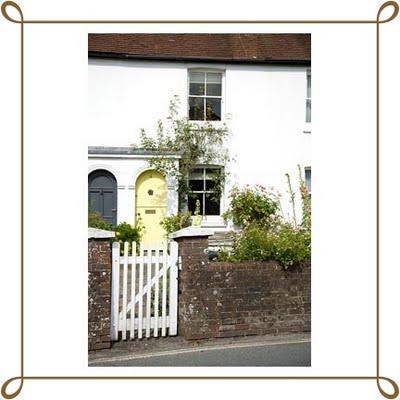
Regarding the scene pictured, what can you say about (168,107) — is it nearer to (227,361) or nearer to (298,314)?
(298,314)

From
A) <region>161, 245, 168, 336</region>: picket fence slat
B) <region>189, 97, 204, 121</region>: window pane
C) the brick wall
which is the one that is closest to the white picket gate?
<region>161, 245, 168, 336</region>: picket fence slat

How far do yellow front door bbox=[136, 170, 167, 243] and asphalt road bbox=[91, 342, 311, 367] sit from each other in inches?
271

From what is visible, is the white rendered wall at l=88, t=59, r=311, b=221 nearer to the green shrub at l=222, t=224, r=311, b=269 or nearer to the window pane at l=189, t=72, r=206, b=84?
the window pane at l=189, t=72, r=206, b=84

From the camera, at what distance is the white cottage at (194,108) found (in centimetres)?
1223

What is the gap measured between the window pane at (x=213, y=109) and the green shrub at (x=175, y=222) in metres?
2.77

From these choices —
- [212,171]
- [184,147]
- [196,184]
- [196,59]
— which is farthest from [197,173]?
[196,59]

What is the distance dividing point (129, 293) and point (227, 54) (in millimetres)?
8377

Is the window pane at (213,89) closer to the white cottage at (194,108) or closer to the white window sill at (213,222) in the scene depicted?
the white cottage at (194,108)

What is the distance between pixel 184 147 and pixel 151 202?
66.0 inches

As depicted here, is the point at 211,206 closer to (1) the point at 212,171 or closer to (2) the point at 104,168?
(1) the point at 212,171

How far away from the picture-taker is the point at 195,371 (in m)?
4.66

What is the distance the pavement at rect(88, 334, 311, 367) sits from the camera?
516 cm

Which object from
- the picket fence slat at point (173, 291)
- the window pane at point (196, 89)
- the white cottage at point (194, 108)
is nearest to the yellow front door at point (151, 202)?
the white cottage at point (194, 108)

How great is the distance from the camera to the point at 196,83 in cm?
1283
